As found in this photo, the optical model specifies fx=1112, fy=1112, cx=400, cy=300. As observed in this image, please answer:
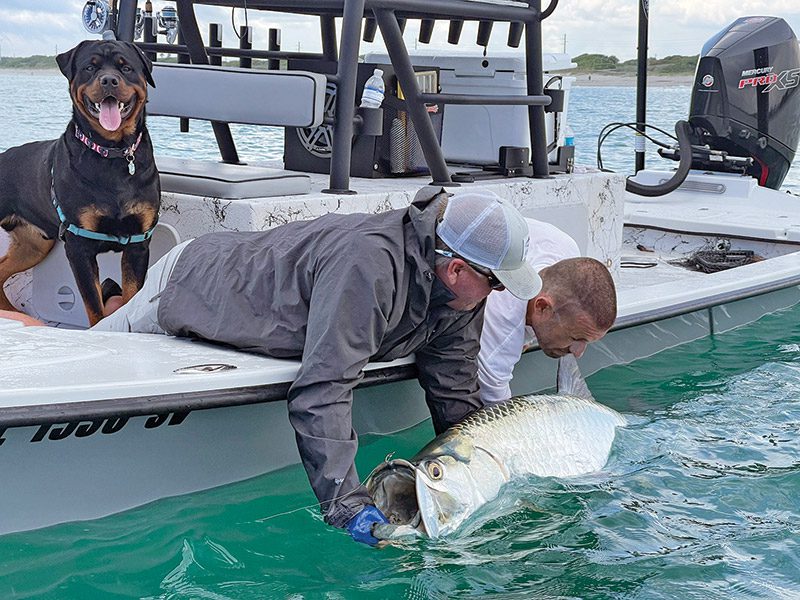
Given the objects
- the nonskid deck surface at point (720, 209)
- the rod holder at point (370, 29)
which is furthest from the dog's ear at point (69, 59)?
the nonskid deck surface at point (720, 209)

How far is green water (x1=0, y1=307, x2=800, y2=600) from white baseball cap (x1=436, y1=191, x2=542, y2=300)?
79 centimetres

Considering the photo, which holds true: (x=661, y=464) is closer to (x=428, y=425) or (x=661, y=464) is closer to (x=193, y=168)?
(x=428, y=425)

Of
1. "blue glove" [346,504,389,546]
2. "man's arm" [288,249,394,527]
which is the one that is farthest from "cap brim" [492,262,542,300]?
"blue glove" [346,504,389,546]

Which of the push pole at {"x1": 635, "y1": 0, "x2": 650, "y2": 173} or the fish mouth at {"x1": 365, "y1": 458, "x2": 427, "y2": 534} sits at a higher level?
the push pole at {"x1": 635, "y1": 0, "x2": 650, "y2": 173}

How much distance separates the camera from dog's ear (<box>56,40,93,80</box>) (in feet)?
13.4

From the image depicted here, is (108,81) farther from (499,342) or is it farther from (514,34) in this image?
(514,34)

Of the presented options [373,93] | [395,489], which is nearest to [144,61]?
[373,93]

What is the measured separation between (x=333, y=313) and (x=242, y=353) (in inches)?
22.9

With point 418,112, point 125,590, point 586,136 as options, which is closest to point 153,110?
point 418,112

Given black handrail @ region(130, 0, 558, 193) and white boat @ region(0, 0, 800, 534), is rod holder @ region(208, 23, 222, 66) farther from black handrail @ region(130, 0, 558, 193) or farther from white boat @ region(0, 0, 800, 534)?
white boat @ region(0, 0, 800, 534)

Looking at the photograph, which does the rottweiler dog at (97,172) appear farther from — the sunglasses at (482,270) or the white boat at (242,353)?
the sunglasses at (482,270)

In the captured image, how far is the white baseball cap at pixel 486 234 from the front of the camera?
3350mm

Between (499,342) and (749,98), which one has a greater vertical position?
(749,98)

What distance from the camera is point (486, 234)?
3.35 metres
